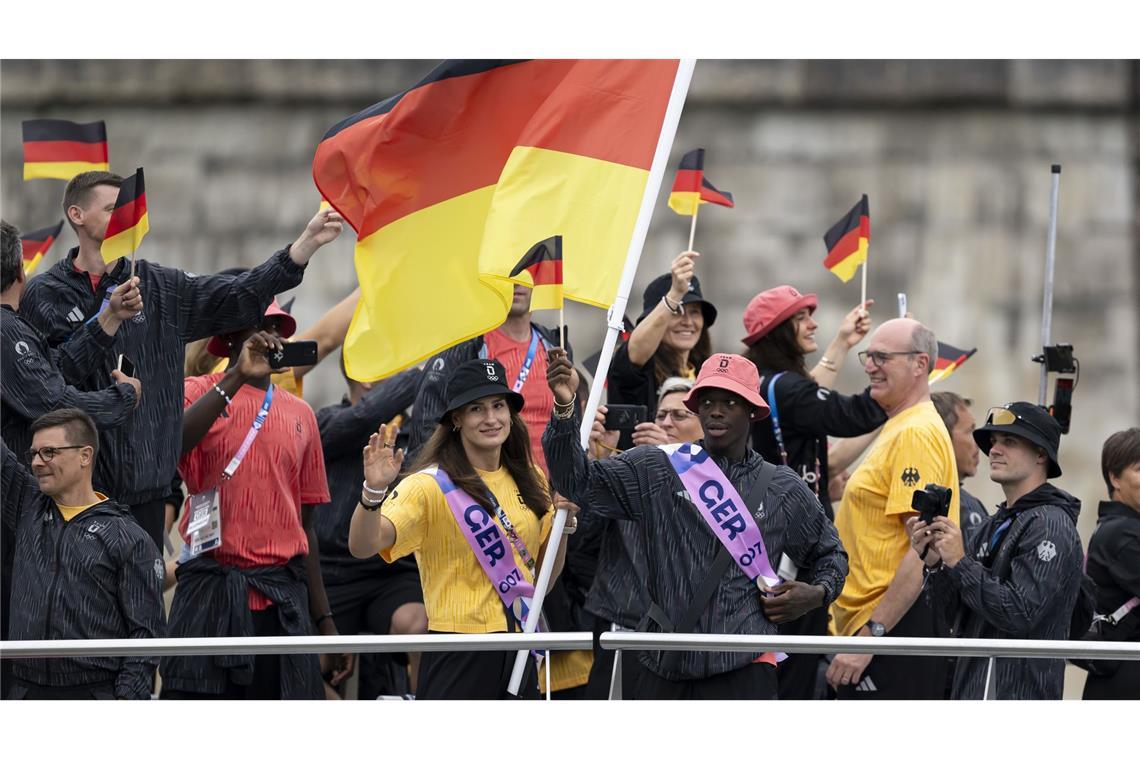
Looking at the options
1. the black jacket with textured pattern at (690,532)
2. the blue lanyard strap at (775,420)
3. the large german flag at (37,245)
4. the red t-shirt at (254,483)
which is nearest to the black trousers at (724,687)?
the black jacket with textured pattern at (690,532)

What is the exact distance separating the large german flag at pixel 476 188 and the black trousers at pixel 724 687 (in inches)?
63.4

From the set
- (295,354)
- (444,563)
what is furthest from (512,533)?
(295,354)

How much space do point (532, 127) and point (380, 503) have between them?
1.79 meters

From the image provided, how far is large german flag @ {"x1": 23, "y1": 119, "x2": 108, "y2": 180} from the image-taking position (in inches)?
365

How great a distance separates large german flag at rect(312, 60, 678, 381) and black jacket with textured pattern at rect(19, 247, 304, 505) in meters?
0.52

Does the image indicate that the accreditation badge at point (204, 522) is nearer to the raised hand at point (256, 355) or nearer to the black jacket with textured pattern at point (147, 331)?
the black jacket with textured pattern at point (147, 331)

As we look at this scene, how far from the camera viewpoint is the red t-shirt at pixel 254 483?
852cm

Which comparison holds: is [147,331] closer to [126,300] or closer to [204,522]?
[126,300]

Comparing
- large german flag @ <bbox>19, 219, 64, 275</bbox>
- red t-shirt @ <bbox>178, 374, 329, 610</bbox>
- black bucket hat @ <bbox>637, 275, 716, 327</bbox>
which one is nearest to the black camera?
black bucket hat @ <bbox>637, 275, 716, 327</bbox>

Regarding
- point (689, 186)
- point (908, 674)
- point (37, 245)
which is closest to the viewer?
point (908, 674)

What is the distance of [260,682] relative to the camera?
27.7ft

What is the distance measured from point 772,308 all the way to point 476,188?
69.7 inches

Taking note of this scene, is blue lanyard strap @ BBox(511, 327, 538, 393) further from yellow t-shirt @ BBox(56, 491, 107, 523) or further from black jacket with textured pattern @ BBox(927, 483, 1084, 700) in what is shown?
black jacket with textured pattern @ BBox(927, 483, 1084, 700)

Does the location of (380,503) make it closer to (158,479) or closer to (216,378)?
(158,479)
